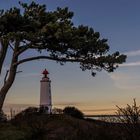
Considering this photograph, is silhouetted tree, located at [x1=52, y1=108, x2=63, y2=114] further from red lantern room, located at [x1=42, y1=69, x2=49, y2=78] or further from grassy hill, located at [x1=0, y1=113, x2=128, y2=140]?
red lantern room, located at [x1=42, y1=69, x2=49, y2=78]

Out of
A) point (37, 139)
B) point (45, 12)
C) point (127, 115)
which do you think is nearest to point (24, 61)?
point (45, 12)

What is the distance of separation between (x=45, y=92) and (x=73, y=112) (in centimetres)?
292

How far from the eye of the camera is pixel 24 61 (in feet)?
119

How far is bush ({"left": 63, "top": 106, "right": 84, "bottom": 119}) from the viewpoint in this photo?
36656 mm

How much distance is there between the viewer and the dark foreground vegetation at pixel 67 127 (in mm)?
13875

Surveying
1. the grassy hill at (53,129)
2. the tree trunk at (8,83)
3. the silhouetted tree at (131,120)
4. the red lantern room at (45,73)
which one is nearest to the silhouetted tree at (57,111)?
the grassy hill at (53,129)

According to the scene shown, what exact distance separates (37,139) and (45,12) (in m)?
13.1

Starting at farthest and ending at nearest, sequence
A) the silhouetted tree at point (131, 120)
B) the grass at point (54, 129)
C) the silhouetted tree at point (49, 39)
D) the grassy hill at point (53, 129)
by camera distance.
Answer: the silhouetted tree at point (49, 39), the grassy hill at point (53, 129), the grass at point (54, 129), the silhouetted tree at point (131, 120)

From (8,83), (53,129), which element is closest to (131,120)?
(53,129)

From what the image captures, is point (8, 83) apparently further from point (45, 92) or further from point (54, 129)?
point (54, 129)

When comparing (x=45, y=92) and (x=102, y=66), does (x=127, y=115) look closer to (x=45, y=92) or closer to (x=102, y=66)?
(x=102, y=66)

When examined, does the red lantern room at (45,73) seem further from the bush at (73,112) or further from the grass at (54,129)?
the grass at (54,129)

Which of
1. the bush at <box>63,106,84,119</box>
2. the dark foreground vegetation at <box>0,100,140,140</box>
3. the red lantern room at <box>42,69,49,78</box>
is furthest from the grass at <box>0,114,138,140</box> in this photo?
the red lantern room at <box>42,69,49,78</box>

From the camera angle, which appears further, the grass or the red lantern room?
the red lantern room
